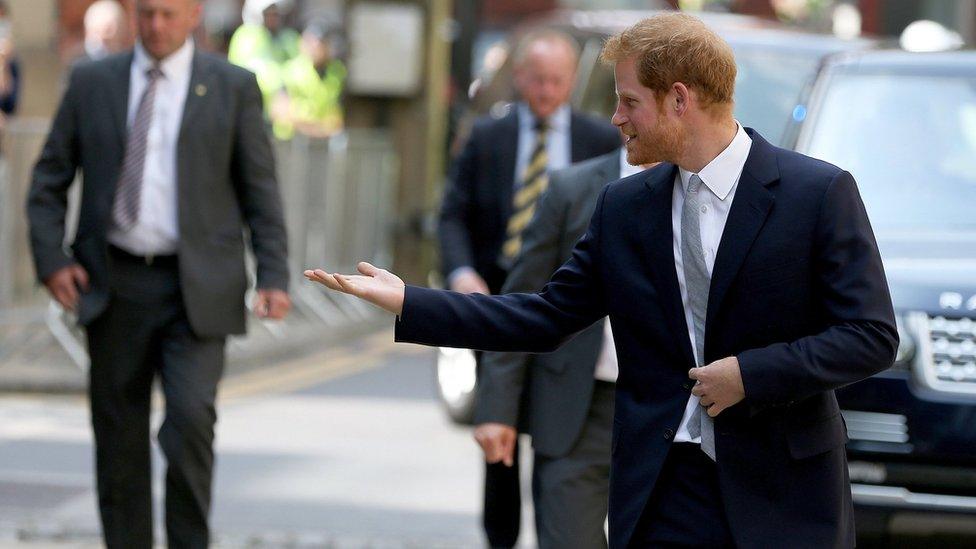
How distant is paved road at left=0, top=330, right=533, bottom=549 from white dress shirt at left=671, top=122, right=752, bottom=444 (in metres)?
3.43

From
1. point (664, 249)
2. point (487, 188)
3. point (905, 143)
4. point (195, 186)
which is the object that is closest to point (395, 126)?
point (487, 188)

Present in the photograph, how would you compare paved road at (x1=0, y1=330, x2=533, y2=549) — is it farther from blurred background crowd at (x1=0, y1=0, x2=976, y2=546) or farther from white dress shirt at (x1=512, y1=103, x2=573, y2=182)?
white dress shirt at (x1=512, y1=103, x2=573, y2=182)

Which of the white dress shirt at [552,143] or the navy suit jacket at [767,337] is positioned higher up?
the navy suit jacket at [767,337]

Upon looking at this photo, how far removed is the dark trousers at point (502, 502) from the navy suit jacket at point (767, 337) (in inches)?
99.7

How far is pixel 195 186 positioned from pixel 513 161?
148 centimetres

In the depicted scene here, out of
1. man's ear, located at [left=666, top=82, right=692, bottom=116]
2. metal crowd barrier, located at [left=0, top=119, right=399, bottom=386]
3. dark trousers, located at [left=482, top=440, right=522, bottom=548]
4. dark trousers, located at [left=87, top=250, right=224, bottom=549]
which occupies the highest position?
man's ear, located at [left=666, top=82, right=692, bottom=116]

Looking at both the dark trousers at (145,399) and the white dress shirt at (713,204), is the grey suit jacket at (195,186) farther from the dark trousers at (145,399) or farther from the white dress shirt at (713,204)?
the white dress shirt at (713,204)

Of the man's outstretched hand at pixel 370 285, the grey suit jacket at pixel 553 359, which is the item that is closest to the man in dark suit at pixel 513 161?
the grey suit jacket at pixel 553 359

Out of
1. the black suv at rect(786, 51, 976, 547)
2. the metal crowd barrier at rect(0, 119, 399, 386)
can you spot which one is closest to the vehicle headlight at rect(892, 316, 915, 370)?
the black suv at rect(786, 51, 976, 547)

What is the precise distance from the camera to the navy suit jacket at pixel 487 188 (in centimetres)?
694

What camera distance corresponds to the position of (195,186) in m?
6.00

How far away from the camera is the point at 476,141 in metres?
7.11

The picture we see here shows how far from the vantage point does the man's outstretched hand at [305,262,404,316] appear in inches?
146

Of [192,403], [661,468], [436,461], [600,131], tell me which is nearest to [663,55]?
[661,468]
